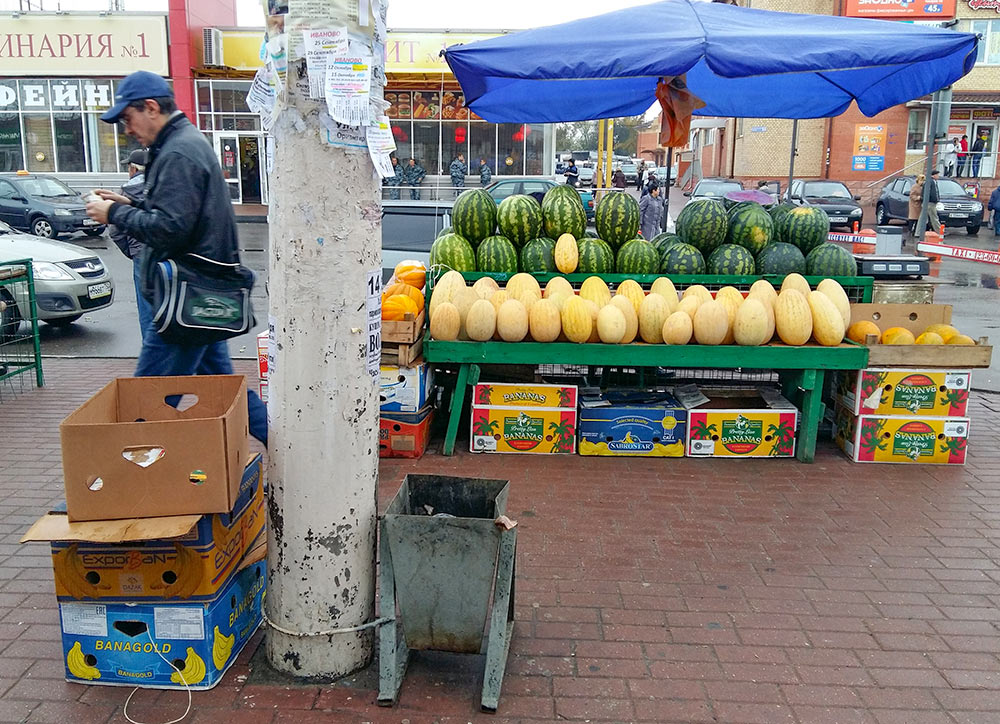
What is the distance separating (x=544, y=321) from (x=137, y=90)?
10.1 ft

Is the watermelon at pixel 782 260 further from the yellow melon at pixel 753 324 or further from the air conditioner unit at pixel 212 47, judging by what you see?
the air conditioner unit at pixel 212 47

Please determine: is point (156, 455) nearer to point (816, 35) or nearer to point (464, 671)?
point (464, 671)

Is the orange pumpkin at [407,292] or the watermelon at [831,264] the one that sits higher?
the watermelon at [831,264]

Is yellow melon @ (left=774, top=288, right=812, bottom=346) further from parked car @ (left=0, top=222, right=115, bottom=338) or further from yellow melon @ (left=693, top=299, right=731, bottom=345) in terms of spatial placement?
parked car @ (left=0, top=222, right=115, bottom=338)

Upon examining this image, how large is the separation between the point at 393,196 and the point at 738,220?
70.4 ft

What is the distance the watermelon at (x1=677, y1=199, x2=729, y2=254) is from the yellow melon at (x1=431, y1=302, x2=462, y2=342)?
215cm

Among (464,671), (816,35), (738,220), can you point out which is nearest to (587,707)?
(464,671)

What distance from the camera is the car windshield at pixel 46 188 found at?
2102 centimetres

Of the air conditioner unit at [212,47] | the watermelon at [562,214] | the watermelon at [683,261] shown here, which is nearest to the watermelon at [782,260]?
the watermelon at [683,261]

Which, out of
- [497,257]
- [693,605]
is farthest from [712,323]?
[693,605]

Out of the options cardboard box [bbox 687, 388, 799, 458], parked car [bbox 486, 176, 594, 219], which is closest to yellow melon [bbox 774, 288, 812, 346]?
cardboard box [bbox 687, 388, 799, 458]

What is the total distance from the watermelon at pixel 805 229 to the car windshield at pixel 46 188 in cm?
1939

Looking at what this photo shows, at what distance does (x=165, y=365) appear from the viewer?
13.9ft

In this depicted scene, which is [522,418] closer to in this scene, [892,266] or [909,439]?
[909,439]
